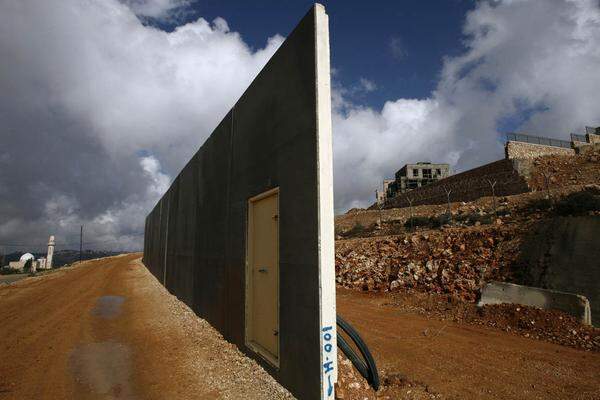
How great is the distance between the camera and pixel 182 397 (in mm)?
3670

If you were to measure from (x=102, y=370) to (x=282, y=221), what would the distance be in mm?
3227

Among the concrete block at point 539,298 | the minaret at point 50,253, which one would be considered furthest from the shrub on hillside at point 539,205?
the minaret at point 50,253

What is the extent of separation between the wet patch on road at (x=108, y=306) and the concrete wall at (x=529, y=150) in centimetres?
2971

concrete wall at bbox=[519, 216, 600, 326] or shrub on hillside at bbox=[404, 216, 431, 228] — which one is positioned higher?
shrub on hillside at bbox=[404, 216, 431, 228]

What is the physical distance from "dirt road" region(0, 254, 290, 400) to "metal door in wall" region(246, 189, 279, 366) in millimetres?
324

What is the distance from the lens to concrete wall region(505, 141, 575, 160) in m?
28.5

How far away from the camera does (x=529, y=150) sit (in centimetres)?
2906

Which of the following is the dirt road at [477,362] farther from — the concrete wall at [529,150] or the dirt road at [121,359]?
the concrete wall at [529,150]

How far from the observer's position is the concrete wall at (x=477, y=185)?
25.0 meters

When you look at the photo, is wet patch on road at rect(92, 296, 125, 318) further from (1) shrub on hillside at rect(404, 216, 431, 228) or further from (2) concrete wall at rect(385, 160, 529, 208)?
(2) concrete wall at rect(385, 160, 529, 208)

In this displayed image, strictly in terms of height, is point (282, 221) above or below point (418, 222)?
below

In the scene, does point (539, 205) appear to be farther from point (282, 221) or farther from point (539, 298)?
point (282, 221)

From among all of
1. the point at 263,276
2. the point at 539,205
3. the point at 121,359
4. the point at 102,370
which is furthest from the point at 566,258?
the point at 539,205

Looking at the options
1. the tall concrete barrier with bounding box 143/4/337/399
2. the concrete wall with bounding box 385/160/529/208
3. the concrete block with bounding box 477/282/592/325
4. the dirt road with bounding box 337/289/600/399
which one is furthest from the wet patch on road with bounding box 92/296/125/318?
the concrete wall with bounding box 385/160/529/208
